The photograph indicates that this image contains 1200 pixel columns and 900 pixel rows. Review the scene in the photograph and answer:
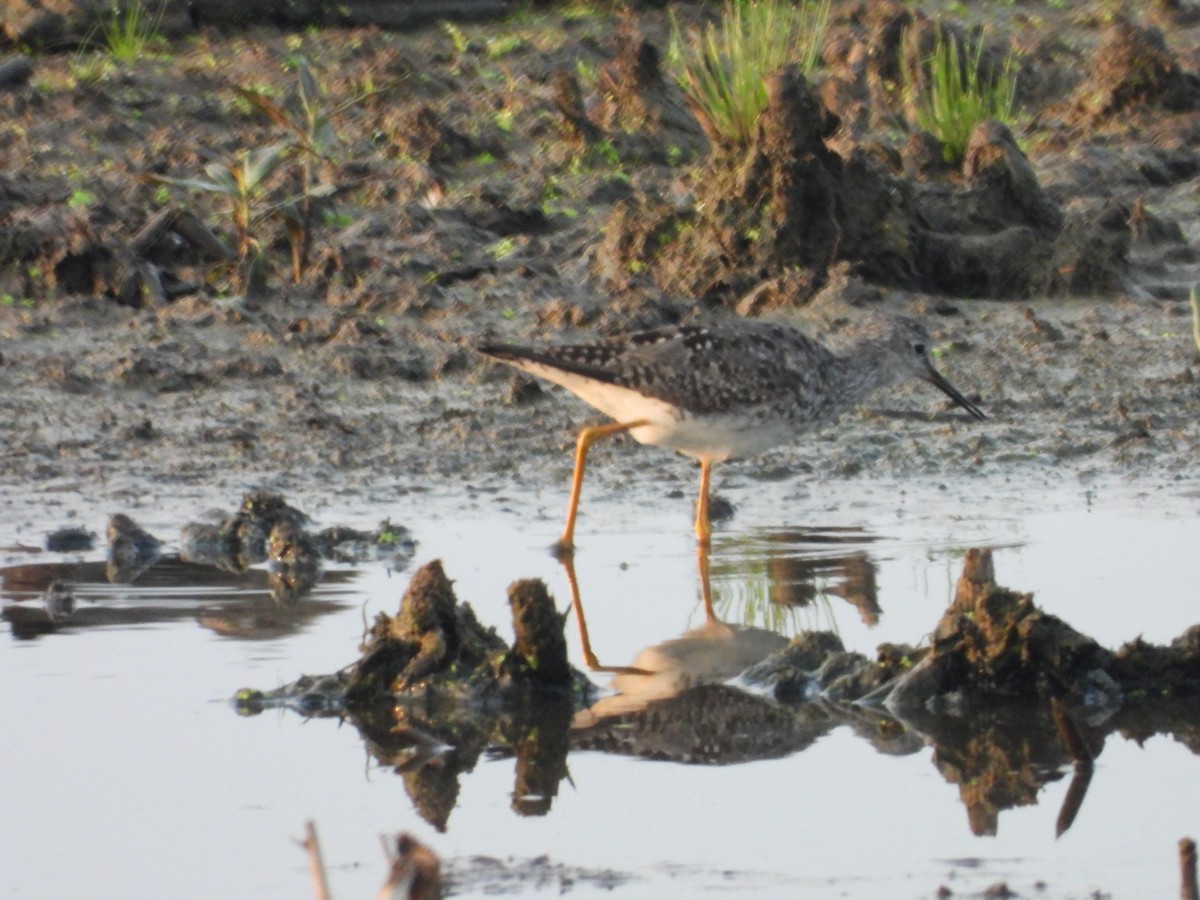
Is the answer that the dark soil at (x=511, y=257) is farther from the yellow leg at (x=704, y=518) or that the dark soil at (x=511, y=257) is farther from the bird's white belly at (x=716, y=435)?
the yellow leg at (x=704, y=518)

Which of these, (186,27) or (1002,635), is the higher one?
(186,27)

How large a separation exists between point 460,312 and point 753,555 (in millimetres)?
3375

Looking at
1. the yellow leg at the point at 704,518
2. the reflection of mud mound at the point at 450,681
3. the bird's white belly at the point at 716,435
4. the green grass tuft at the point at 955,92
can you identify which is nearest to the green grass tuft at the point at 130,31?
the green grass tuft at the point at 955,92

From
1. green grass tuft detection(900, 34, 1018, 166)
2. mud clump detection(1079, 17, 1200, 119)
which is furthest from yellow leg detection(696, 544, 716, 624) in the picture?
mud clump detection(1079, 17, 1200, 119)

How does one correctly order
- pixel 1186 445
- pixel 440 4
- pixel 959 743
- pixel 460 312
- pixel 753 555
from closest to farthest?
pixel 959 743 < pixel 753 555 < pixel 1186 445 < pixel 460 312 < pixel 440 4

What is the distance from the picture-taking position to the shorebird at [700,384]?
7.89 meters

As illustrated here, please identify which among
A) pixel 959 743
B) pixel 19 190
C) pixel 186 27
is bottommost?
pixel 959 743

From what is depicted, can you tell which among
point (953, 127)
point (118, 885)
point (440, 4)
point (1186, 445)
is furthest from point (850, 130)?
point (118, 885)

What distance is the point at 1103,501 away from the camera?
8336 mm

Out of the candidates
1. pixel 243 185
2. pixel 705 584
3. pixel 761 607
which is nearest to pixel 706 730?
pixel 761 607

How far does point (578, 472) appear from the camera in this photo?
7.97m

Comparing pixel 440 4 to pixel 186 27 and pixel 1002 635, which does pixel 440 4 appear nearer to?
pixel 186 27

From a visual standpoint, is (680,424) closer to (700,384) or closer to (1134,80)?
(700,384)

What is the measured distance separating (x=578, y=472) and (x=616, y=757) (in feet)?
8.67
